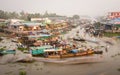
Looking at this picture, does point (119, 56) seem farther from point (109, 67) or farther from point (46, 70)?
point (46, 70)

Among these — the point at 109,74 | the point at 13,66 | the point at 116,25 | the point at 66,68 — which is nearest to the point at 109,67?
the point at 109,74

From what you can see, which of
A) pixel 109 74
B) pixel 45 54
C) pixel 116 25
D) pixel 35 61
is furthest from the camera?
pixel 116 25

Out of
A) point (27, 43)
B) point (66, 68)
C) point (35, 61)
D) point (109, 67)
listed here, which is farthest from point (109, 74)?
point (27, 43)

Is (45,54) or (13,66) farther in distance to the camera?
(45,54)

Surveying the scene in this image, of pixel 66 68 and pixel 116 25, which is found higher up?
pixel 116 25

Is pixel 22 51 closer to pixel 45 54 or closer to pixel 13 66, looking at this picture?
pixel 45 54

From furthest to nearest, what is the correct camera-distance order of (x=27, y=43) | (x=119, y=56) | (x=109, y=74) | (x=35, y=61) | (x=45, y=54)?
(x=27, y=43), (x=119, y=56), (x=45, y=54), (x=35, y=61), (x=109, y=74)

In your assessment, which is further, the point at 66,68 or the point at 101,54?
the point at 101,54

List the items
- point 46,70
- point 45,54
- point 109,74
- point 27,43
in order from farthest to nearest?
point 27,43 < point 45,54 < point 46,70 < point 109,74

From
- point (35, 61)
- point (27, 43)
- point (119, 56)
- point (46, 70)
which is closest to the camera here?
point (46, 70)
